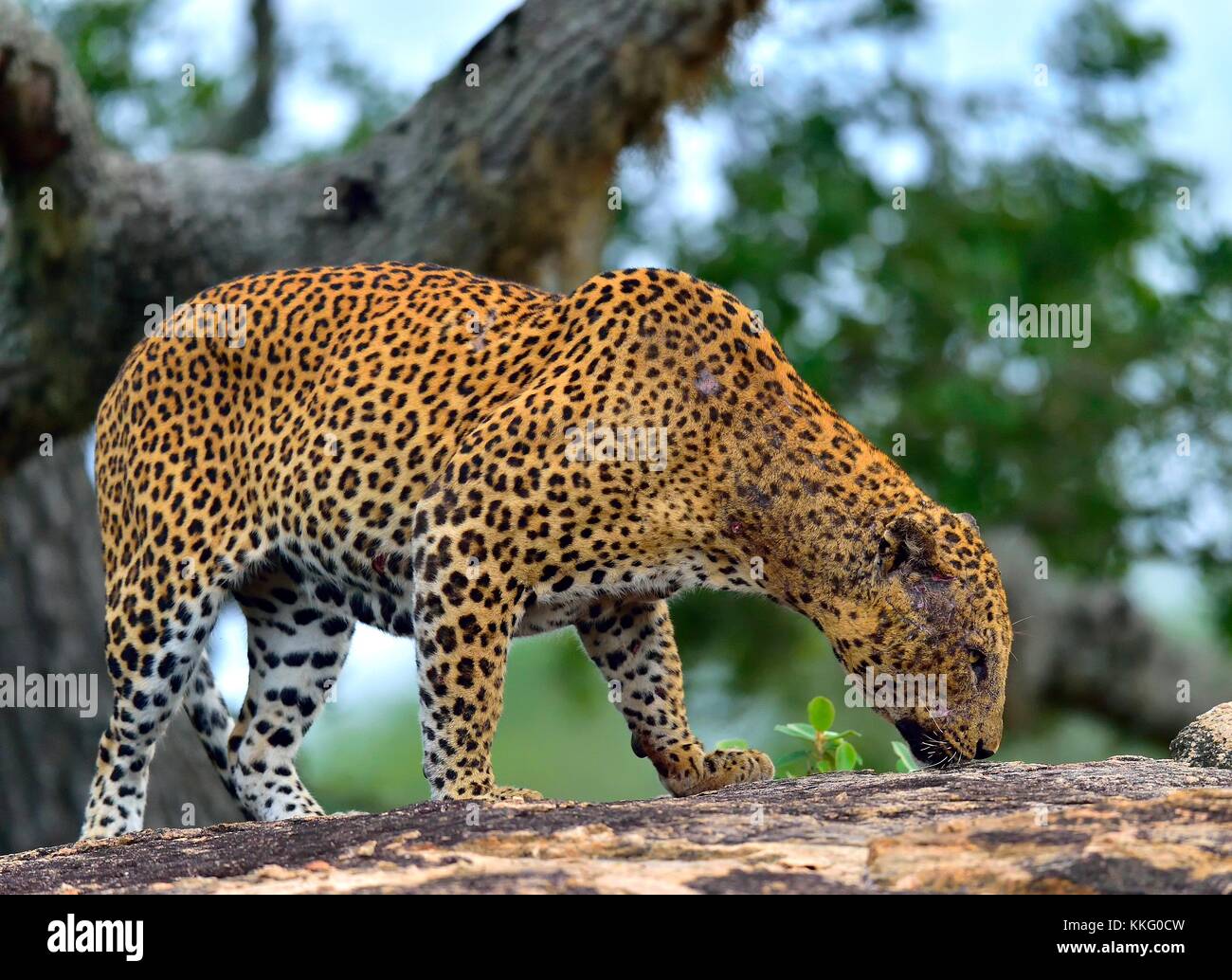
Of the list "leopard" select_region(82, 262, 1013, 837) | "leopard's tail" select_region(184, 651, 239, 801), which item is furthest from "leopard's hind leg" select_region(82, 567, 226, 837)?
"leopard's tail" select_region(184, 651, 239, 801)

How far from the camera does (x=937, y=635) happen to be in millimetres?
6594

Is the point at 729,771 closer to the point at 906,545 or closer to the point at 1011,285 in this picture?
the point at 906,545

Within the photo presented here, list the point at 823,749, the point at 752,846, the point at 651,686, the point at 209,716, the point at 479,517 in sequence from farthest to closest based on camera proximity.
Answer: the point at 209,716 → the point at 651,686 → the point at 823,749 → the point at 479,517 → the point at 752,846

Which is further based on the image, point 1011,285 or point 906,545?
point 1011,285

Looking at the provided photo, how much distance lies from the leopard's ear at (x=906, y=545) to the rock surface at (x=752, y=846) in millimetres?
860

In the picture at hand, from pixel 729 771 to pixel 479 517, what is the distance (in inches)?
64.7

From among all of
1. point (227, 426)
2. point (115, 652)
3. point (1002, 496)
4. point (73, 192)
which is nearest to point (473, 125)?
point (73, 192)

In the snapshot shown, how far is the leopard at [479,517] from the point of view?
666 cm

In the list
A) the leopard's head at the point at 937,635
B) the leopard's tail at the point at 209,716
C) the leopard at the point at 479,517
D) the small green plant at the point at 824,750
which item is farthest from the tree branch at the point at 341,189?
the leopard's head at the point at 937,635

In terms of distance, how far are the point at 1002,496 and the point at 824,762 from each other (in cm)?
722

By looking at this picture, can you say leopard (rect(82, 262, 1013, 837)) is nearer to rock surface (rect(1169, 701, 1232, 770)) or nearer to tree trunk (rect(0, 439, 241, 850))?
rock surface (rect(1169, 701, 1232, 770))

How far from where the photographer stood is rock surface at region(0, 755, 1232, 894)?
14.9ft

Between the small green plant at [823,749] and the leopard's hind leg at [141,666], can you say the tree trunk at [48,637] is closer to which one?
the leopard's hind leg at [141,666]

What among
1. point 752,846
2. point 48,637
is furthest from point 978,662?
point 48,637
